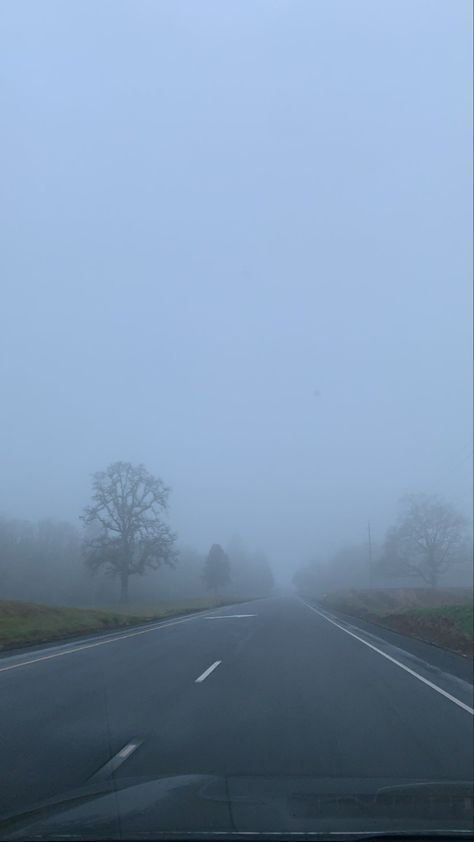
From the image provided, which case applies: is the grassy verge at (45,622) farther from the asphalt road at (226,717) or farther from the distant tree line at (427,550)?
the distant tree line at (427,550)

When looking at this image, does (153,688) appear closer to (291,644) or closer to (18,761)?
(18,761)

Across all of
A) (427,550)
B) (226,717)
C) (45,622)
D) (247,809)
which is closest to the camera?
(247,809)

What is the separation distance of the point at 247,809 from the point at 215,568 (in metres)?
83.0

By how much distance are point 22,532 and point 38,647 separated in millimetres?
22203

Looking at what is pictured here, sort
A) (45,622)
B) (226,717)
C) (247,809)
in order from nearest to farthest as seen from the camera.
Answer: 1. (247,809)
2. (226,717)
3. (45,622)

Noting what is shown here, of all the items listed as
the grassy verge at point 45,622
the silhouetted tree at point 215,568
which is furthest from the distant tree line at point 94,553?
the silhouetted tree at point 215,568

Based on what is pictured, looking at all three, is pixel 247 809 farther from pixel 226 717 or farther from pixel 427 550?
pixel 427 550

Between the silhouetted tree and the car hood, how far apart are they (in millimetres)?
81724

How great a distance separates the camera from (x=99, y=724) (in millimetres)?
10680

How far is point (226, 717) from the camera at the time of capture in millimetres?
11312

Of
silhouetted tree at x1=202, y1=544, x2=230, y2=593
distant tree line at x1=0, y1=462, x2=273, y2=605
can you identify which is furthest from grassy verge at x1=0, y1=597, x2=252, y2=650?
silhouetted tree at x1=202, y1=544, x2=230, y2=593

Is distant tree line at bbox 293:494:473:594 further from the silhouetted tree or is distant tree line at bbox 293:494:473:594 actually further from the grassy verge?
the grassy verge

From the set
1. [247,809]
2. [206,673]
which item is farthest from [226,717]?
[206,673]

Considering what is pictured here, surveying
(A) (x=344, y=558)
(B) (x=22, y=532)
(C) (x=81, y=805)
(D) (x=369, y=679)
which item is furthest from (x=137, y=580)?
(A) (x=344, y=558)
